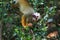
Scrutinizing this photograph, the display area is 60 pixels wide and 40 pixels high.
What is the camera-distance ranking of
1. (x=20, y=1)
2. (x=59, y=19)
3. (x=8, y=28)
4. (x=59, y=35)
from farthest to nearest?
(x=8, y=28) → (x=20, y=1) → (x=59, y=35) → (x=59, y=19)

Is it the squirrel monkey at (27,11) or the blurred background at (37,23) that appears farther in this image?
the squirrel monkey at (27,11)

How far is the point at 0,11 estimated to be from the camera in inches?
64.1

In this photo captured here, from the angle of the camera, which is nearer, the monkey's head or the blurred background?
the blurred background

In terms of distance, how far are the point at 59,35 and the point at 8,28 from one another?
0.75m

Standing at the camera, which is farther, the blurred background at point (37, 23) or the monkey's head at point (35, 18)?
the monkey's head at point (35, 18)

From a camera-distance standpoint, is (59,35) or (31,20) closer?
(59,35)

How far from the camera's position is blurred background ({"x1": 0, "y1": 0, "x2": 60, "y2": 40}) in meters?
1.23

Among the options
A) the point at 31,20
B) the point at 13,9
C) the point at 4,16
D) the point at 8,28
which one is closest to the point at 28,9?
the point at 31,20

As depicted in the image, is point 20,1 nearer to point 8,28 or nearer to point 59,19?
point 59,19

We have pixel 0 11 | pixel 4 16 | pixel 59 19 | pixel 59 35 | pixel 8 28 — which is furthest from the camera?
pixel 8 28

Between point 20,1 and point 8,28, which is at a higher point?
point 20,1

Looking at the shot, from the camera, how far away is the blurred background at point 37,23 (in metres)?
1.23

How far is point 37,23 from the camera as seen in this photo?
4.83 ft

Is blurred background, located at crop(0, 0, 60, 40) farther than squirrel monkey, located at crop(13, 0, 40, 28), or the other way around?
squirrel monkey, located at crop(13, 0, 40, 28)
